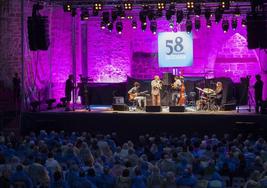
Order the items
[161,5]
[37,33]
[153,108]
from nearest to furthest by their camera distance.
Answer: [37,33] → [153,108] → [161,5]

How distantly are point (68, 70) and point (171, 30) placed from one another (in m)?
5.20

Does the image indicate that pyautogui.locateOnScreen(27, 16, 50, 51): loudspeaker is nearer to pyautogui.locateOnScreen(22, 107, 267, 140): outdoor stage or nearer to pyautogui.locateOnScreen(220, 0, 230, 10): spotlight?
pyautogui.locateOnScreen(22, 107, 267, 140): outdoor stage

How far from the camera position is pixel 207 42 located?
2720cm

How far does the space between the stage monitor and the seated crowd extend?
8594 mm

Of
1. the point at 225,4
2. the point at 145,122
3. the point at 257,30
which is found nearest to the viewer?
the point at 257,30

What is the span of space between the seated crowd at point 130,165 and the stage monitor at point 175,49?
8.59m

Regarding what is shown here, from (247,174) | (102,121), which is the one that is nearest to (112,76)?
(102,121)

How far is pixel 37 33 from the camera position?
71.8ft

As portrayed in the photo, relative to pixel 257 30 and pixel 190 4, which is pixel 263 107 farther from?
pixel 190 4

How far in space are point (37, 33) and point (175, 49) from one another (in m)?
6.79

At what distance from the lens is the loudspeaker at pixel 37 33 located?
21828 mm

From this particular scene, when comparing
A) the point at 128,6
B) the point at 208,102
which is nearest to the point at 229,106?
the point at 208,102

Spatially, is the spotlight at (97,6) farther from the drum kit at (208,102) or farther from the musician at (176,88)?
the drum kit at (208,102)

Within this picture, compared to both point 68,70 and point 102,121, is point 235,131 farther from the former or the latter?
point 68,70
